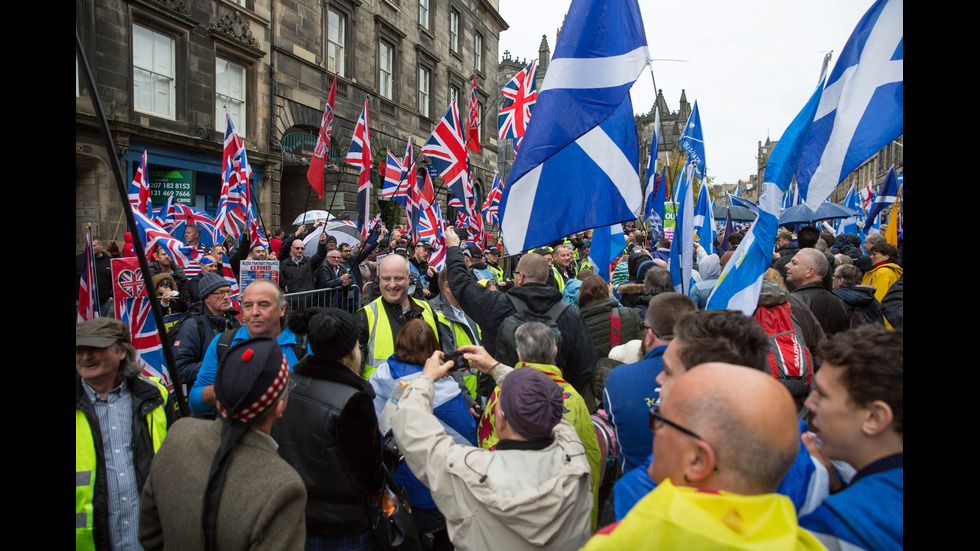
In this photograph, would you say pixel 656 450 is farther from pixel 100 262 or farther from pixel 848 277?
pixel 100 262

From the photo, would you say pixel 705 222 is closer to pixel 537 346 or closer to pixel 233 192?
pixel 537 346

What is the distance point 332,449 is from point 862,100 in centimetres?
346

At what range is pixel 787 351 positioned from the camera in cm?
323

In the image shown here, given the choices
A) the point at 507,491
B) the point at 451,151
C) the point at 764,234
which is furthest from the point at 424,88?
the point at 507,491

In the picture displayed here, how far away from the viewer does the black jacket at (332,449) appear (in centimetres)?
226

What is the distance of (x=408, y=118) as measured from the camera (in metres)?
21.7

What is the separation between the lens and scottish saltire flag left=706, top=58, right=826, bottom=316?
309cm

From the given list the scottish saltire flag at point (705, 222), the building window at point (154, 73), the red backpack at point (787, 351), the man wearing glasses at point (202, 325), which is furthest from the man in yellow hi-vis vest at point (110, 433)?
the building window at point (154, 73)

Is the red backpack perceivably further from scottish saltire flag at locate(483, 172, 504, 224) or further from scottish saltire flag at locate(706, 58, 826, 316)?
scottish saltire flag at locate(483, 172, 504, 224)

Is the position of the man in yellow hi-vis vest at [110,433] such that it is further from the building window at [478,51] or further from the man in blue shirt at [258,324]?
the building window at [478,51]

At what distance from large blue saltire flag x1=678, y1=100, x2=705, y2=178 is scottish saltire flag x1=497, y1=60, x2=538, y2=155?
298 cm

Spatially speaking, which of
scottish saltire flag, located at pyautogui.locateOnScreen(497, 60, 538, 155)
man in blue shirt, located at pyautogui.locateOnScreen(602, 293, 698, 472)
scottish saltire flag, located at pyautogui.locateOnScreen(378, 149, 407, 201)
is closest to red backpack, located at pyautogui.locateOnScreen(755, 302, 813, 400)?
man in blue shirt, located at pyautogui.locateOnScreen(602, 293, 698, 472)

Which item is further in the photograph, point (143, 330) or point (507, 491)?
Answer: point (143, 330)

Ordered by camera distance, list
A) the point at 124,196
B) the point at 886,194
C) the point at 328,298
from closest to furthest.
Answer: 1. the point at 124,196
2. the point at 328,298
3. the point at 886,194
